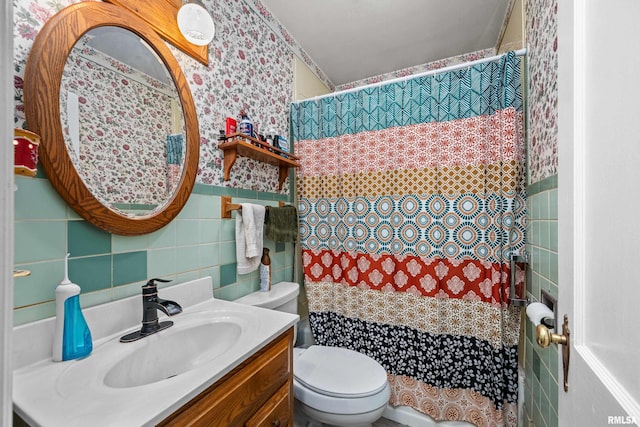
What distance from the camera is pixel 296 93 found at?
1884 millimetres

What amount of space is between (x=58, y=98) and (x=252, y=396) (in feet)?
3.44

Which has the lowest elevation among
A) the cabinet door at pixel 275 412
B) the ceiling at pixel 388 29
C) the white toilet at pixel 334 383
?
the white toilet at pixel 334 383

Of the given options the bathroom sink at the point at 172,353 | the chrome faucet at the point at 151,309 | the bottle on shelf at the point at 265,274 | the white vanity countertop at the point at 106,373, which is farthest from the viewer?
the bottle on shelf at the point at 265,274

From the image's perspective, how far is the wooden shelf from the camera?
124cm

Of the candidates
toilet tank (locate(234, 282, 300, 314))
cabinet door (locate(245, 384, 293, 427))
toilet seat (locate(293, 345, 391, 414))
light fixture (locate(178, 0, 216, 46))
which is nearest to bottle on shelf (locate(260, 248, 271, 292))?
toilet tank (locate(234, 282, 300, 314))

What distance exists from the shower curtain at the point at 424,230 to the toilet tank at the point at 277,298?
0.26 meters

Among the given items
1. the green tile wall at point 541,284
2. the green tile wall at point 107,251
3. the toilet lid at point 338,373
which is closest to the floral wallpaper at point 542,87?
the green tile wall at point 541,284

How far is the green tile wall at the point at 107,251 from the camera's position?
69 centimetres

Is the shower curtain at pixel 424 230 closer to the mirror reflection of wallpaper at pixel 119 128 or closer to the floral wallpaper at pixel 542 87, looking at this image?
the floral wallpaper at pixel 542 87

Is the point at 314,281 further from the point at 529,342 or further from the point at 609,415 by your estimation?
the point at 609,415

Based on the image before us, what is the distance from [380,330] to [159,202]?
1.36 m

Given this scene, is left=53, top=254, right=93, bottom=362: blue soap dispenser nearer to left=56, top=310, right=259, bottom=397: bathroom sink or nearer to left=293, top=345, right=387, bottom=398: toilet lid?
left=56, top=310, right=259, bottom=397: bathroom sink

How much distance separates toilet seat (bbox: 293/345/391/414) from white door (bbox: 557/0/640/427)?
765mm

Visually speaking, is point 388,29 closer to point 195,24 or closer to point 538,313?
point 195,24
